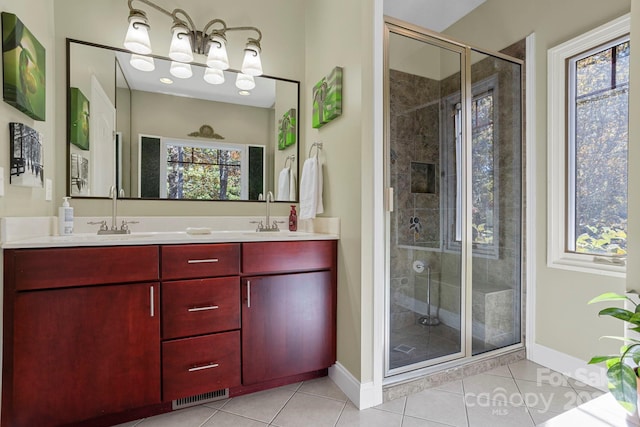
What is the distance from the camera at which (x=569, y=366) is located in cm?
199

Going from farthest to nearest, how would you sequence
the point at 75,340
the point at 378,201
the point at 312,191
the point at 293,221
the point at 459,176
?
the point at 293,221 → the point at 459,176 → the point at 312,191 → the point at 378,201 → the point at 75,340

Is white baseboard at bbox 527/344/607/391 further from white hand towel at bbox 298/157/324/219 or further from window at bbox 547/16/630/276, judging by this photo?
white hand towel at bbox 298/157/324/219

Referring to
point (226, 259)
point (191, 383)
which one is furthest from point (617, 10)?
point (191, 383)

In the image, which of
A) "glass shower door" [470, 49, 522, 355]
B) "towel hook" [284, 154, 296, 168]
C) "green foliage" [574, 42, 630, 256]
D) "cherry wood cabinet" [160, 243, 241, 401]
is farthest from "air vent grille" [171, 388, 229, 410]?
"green foliage" [574, 42, 630, 256]

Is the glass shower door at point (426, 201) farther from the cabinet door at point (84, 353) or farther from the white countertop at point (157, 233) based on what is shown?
the cabinet door at point (84, 353)

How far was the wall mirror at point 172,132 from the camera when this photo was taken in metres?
1.91

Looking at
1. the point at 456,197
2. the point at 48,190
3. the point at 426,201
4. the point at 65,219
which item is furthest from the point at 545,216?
the point at 48,190

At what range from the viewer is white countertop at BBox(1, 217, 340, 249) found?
53.6 inches

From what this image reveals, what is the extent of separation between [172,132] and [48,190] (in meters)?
0.75

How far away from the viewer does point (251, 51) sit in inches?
87.5

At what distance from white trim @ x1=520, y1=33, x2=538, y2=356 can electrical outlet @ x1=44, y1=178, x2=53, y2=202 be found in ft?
9.88

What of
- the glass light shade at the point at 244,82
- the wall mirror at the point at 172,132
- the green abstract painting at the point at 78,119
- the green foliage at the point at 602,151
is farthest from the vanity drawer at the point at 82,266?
the green foliage at the point at 602,151

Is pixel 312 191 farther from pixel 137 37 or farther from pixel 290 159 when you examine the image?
pixel 137 37

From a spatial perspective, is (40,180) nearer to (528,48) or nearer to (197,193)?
(197,193)
